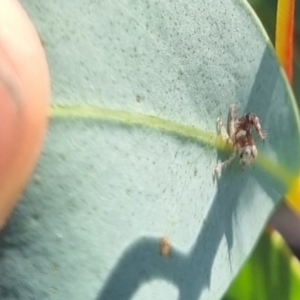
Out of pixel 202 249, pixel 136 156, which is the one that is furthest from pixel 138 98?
pixel 202 249

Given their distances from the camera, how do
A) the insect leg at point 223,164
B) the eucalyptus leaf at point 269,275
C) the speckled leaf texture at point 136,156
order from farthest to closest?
1. the eucalyptus leaf at point 269,275
2. the insect leg at point 223,164
3. the speckled leaf texture at point 136,156

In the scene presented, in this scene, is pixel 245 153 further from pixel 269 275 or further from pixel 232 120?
pixel 269 275

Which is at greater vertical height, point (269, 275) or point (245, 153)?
point (245, 153)

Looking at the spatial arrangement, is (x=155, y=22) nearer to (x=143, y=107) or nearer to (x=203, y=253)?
(x=143, y=107)

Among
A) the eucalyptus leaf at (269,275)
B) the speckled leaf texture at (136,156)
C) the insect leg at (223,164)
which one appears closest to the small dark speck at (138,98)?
the speckled leaf texture at (136,156)

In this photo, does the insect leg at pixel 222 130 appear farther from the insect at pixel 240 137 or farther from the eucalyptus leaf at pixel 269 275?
the eucalyptus leaf at pixel 269 275

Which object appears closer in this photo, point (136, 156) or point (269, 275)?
point (136, 156)

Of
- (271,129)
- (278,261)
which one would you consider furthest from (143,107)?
(278,261)
